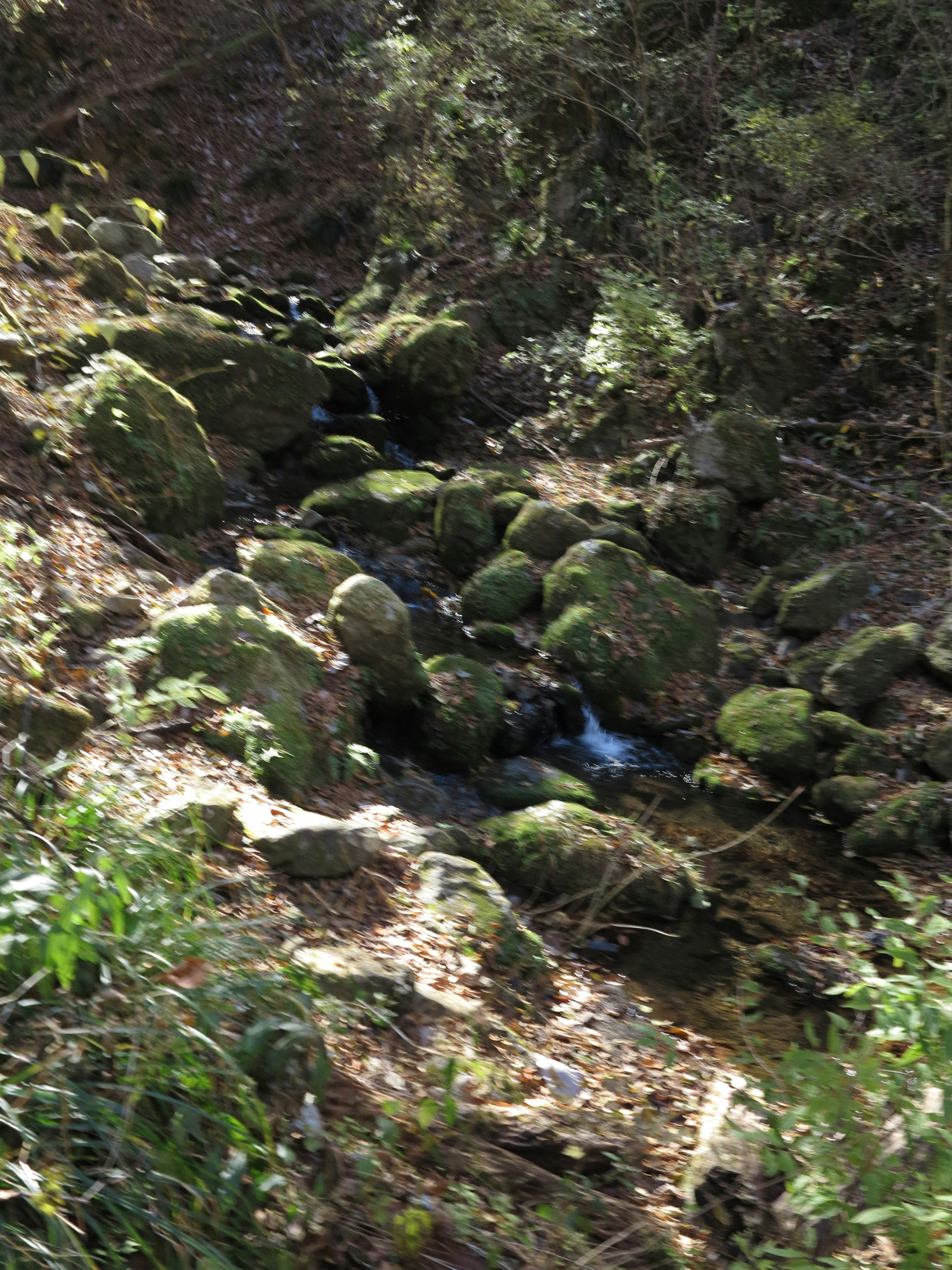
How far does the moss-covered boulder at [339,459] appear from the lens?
35.9 feet

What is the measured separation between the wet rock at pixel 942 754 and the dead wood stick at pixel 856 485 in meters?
3.78

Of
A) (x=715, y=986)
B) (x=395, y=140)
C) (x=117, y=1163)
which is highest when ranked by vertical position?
(x=395, y=140)

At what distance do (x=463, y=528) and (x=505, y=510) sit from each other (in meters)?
0.66

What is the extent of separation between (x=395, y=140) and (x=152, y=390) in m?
11.1

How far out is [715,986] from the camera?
18.2 feet

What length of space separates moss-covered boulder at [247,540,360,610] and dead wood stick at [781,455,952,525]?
6319mm

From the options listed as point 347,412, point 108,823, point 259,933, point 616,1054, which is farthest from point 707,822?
point 347,412

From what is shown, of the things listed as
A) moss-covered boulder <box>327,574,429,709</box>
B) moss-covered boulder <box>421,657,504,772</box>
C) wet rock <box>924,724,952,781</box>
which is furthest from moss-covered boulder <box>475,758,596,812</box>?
wet rock <box>924,724,952,781</box>

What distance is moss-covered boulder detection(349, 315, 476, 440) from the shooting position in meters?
12.8

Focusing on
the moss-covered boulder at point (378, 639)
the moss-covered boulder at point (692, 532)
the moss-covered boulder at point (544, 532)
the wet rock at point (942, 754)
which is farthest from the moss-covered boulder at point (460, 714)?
the moss-covered boulder at point (692, 532)

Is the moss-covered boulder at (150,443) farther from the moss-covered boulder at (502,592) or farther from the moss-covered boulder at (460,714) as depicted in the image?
the moss-covered boulder at (502,592)

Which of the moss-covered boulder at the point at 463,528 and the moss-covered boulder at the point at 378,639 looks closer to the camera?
the moss-covered boulder at the point at 378,639

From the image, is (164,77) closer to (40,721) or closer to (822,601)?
(822,601)

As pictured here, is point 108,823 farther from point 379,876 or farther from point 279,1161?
point 379,876
